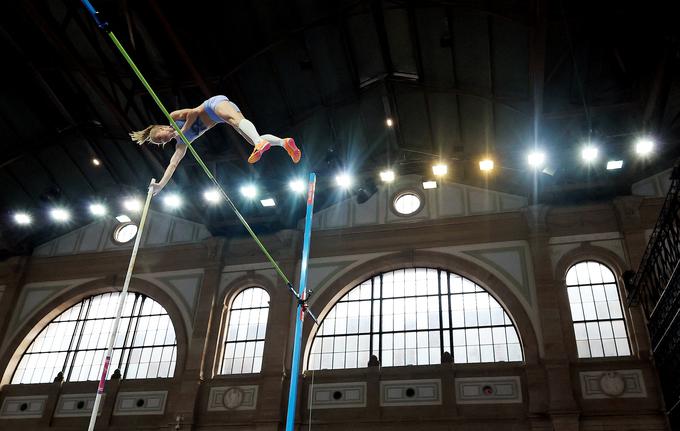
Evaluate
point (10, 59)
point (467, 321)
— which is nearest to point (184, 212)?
point (10, 59)

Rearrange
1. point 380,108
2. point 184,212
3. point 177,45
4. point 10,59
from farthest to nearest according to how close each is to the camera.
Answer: point 184,212, point 380,108, point 10,59, point 177,45

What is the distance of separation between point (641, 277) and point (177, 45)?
36.1ft

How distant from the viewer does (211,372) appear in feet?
52.4

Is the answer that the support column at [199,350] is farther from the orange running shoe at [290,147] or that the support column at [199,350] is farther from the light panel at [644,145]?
the light panel at [644,145]

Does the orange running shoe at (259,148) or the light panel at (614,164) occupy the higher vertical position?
the light panel at (614,164)

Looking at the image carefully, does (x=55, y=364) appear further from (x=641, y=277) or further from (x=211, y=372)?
(x=641, y=277)

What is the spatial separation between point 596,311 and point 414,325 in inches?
174

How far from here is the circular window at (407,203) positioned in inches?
680

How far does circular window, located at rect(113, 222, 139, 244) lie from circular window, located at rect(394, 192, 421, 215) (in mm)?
8413

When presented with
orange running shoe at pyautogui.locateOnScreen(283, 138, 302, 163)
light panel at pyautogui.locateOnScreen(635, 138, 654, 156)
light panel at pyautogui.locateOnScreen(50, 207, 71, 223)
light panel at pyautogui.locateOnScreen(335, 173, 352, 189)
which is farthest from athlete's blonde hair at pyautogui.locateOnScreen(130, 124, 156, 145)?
light panel at pyautogui.locateOnScreen(50, 207, 71, 223)

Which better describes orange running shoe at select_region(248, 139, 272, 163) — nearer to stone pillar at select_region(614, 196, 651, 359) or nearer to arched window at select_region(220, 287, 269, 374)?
arched window at select_region(220, 287, 269, 374)

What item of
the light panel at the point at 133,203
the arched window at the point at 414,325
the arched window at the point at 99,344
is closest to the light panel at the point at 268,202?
the arched window at the point at 414,325

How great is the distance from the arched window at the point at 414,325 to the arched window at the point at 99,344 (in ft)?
15.0

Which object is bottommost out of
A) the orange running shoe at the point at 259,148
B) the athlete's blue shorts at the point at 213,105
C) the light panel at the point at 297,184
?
the orange running shoe at the point at 259,148
